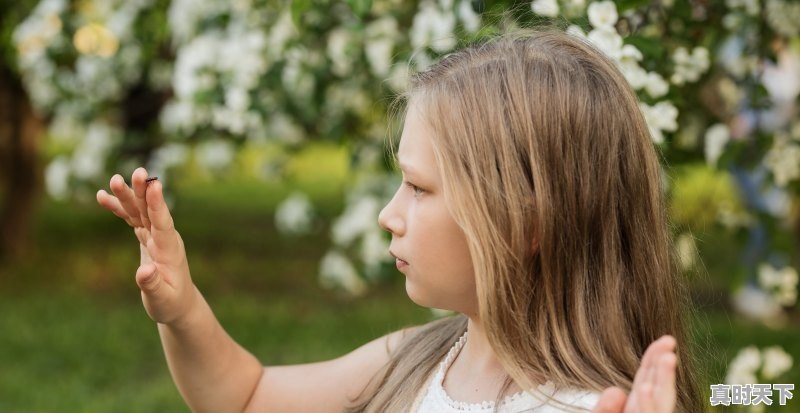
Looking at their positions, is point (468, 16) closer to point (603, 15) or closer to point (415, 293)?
point (603, 15)

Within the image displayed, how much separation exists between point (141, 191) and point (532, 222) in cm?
56

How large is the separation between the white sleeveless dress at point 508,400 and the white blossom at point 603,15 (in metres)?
0.67

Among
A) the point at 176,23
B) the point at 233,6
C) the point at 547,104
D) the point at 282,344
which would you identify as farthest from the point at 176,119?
the point at 547,104

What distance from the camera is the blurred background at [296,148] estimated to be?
2588mm

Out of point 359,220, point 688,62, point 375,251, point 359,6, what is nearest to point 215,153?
point 359,220

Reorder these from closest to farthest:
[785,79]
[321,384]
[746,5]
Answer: [321,384], [746,5], [785,79]

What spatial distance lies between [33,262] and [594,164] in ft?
22.0

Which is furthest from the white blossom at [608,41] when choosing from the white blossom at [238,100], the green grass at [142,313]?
the green grass at [142,313]

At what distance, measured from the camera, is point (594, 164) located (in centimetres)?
154

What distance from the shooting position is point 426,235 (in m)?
1.54

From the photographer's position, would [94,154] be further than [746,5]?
Yes

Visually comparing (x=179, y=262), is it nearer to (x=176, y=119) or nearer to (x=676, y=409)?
(x=676, y=409)

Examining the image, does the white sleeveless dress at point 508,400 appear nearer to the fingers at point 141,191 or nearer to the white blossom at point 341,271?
the fingers at point 141,191

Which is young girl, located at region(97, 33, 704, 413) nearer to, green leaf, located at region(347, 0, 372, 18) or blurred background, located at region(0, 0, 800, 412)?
blurred background, located at region(0, 0, 800, 412)
